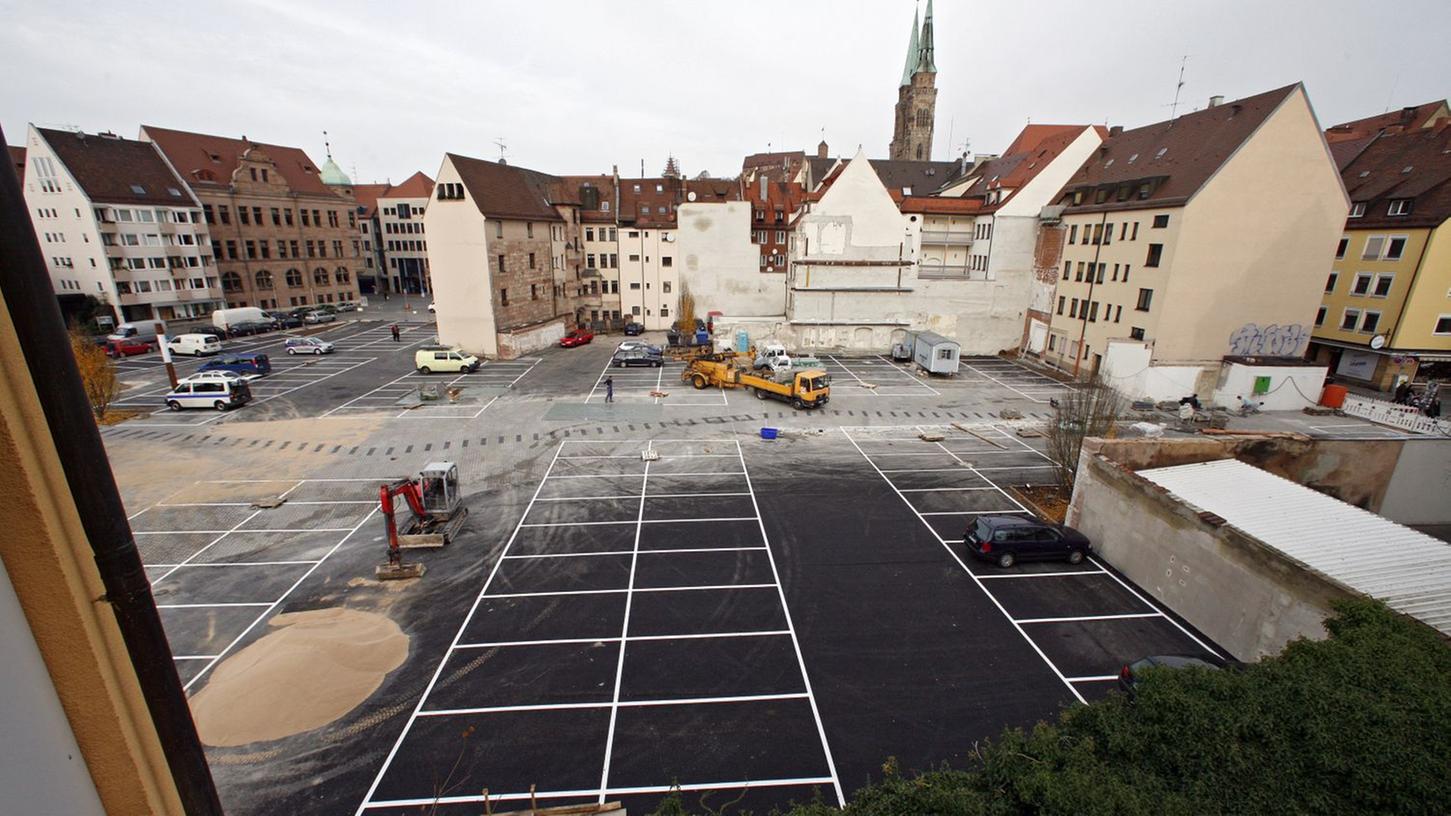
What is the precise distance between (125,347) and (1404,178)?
82944 millimetres

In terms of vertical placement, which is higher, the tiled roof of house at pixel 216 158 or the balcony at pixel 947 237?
the tiled roof of house at pixel 216 158

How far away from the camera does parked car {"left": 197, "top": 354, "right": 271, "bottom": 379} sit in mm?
37247

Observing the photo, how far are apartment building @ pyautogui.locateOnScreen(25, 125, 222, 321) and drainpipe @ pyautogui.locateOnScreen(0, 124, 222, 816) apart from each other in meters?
62.9

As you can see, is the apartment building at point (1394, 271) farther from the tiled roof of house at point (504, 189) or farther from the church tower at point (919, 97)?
the church tower at point (919, 97)

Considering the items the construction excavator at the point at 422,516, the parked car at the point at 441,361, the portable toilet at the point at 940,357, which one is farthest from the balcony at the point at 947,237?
the construction excavator at the point at 422,516

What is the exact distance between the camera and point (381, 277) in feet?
283

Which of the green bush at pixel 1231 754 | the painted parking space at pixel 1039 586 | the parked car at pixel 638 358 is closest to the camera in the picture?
the green bush at pixel 1231 754

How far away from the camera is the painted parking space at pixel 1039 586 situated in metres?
14.3

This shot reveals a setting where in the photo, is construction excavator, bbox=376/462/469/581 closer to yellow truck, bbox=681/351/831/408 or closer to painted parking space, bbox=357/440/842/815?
painted parking space, bbox=357/440/842/815

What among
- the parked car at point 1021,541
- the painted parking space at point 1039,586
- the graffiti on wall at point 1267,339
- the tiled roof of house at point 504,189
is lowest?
the painted parking space at point 1039,586

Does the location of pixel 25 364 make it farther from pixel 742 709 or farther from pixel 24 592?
pixel 742 709

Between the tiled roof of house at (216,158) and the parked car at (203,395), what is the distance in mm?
32808

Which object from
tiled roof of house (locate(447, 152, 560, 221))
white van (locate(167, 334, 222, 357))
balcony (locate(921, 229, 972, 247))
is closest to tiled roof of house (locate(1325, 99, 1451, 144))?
balcony (locate(921, 229, 972, 247))

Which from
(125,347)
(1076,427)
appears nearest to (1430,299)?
(1076,427)
